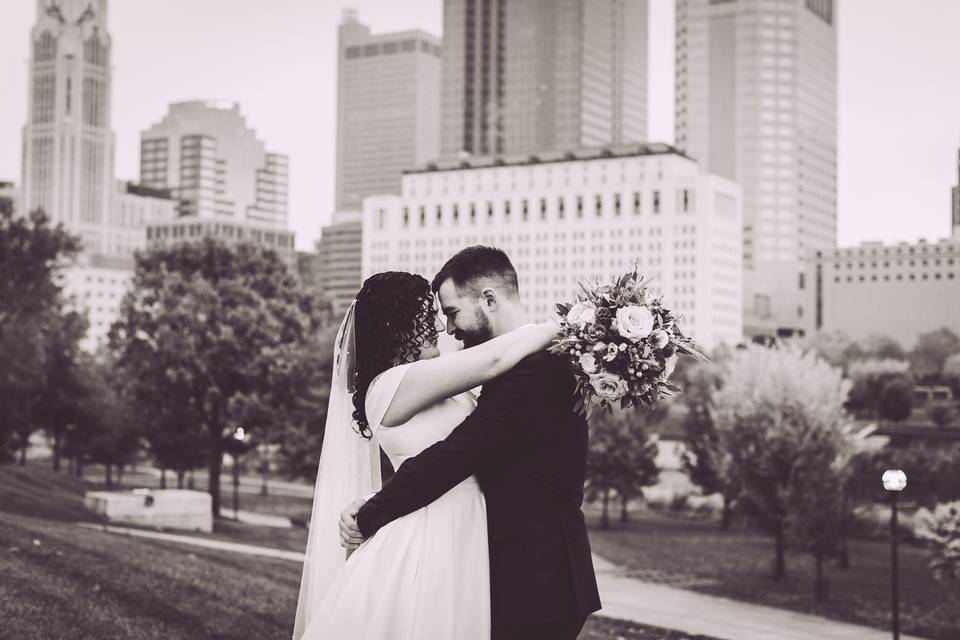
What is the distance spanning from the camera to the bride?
5.64 meters

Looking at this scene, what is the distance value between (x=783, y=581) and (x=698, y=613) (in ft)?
30.9

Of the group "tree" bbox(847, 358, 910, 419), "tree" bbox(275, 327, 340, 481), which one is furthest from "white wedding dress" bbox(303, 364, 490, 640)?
A: "tree" bbox(847, 358, 910, 419)

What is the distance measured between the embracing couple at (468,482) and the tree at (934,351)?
137 m

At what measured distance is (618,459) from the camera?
48219 millimetres

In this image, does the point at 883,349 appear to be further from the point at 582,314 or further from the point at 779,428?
the point at 582,314

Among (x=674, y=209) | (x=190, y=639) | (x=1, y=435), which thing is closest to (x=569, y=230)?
(x=674, y=209)

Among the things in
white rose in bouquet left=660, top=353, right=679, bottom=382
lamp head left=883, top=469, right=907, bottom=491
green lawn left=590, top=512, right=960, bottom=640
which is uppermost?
white rose in bouquet left=660, top=353, right=679, bottom=382

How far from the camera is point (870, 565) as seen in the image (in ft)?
127

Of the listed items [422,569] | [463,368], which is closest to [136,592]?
[422,569]

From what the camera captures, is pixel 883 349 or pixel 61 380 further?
pixel 883 349

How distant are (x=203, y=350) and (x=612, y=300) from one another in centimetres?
3065

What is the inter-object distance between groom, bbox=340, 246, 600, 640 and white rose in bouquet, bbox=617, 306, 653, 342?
13.7 inches

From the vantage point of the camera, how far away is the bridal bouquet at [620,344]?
556 cm

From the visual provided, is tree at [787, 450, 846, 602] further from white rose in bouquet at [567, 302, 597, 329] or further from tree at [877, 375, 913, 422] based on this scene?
tree at [877, 375, 913, 422]
